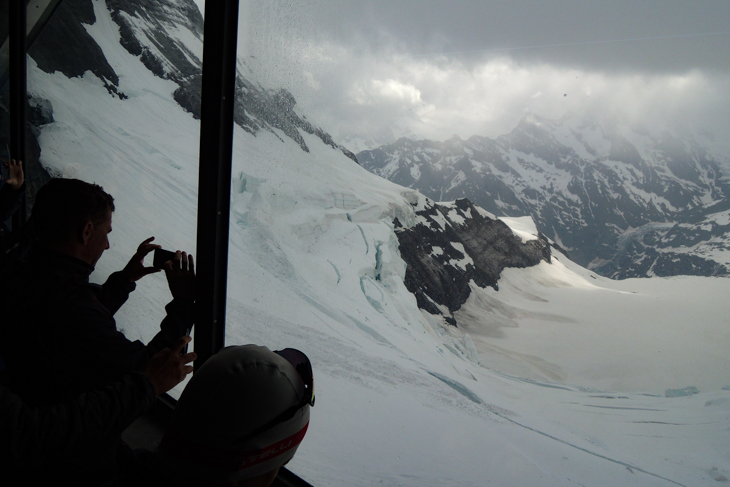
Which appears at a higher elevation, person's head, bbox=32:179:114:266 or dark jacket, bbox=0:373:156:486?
person's head, bbox=32:179:114:266

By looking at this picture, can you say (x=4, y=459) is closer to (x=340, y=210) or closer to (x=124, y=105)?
(x=340, y=210)

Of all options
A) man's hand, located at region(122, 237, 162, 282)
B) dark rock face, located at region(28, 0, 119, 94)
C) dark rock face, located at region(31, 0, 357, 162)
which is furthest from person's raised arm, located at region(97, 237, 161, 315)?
dark rock face, located at region(28, 0, 119, 94)

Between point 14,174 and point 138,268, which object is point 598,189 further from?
point 14,174

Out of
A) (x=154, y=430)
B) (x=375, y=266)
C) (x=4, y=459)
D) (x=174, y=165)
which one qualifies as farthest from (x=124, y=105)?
(x=4, y=459)

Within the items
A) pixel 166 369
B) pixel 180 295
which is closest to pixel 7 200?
pixel 180 295

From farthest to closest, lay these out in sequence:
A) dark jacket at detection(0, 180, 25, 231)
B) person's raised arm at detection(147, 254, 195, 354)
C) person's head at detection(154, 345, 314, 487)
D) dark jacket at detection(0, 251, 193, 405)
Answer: dark jacket at detection(0, 180, 25, 231) < person's raised arm at detection(147, 254, 195, 354) < dark jacket at detection(0, 251, 193, 405) < person's head at detection(154, 345, 314, 487)

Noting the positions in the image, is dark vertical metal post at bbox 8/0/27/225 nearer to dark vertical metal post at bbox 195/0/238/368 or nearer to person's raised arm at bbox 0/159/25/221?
person's raised arm at bbox 0/159/25/221

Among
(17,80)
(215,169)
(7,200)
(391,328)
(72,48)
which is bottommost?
(7,200)

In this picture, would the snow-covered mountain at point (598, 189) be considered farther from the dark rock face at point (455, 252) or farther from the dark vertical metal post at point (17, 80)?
the dark vertical metal post at point (17, 80)
